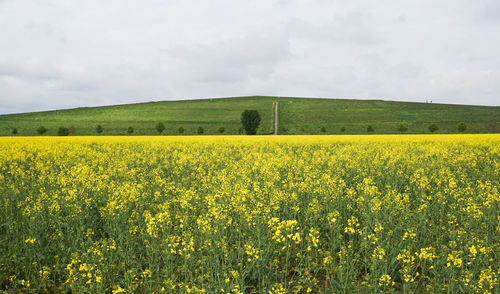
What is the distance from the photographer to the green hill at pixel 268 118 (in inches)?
2822

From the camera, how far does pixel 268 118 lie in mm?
87750

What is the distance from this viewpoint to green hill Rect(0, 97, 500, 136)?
71688mm

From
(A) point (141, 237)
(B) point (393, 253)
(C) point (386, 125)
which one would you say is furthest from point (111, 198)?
(C) point (386, 125)

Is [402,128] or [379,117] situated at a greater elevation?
[379,117]

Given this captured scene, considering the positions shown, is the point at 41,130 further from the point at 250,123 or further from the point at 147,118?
the point at 250,123

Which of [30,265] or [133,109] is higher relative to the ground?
[133,109]

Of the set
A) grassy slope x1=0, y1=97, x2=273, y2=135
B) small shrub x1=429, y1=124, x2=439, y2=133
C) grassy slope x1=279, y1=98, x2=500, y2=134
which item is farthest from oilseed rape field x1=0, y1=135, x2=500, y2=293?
small shrub x1=429, y1=124, x2=439, y2=133

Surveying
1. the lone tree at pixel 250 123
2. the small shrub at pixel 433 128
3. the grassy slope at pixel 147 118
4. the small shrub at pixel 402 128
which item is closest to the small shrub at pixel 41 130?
the grassy slope at pixel 147 118

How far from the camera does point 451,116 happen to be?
83.4 metres

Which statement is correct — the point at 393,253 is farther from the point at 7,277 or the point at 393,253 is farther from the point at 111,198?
the point at 7,277

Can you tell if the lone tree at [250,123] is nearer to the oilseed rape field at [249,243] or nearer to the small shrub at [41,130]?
the small shrub at [41,130]

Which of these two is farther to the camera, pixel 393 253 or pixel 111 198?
pixel 111 198

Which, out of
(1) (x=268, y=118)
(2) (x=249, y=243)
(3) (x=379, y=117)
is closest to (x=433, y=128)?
(3) (x=379, y=117)

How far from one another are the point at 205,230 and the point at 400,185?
744 centimetres
